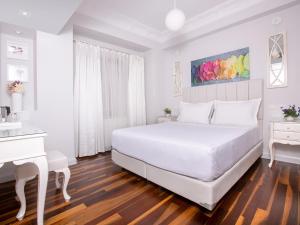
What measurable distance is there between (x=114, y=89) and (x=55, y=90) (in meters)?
1.42

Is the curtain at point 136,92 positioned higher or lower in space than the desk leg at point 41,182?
higher

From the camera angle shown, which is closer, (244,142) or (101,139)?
(244,142)

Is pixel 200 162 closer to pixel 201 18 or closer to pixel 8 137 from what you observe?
pixel 8 137

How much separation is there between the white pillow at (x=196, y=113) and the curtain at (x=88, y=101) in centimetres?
177

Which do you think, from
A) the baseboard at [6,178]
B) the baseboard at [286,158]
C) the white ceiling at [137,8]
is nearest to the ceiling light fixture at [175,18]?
the white ceiling at [137,8]

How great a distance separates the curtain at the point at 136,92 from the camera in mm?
4176

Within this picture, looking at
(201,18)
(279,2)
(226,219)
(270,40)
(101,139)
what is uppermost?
(201,18)

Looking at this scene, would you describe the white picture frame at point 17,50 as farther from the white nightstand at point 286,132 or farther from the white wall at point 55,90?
the white nightstand at point 286,132

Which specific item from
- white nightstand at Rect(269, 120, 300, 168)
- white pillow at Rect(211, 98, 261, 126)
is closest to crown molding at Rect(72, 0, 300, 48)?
white pillow at Rect(211, 98, 261, 126)

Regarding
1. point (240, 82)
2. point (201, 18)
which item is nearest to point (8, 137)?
point (240, 82)

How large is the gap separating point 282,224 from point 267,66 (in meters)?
2.49

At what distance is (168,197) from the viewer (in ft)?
5.84

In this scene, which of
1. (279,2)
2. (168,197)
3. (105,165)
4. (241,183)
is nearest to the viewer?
(168,197)

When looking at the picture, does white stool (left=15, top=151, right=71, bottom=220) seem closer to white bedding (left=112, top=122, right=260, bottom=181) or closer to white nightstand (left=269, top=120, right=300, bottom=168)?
white bedding (left=112, top=122, right=260, bottom=181)
